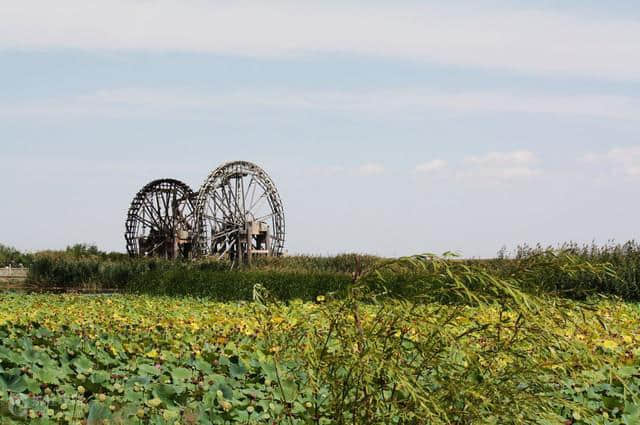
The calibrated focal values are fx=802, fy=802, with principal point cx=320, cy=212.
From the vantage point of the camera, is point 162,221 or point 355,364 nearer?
point 355,364

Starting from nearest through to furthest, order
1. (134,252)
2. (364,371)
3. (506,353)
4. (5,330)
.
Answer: (364,371)
(506,353)
(5,330)
(134,252)

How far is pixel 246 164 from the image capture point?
26812 millimetres

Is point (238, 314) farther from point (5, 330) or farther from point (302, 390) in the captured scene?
point (302, 390)

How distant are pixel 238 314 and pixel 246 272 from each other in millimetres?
9953

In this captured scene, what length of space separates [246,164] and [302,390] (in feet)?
76.3

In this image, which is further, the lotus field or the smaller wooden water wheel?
the smaller wooden water wheel

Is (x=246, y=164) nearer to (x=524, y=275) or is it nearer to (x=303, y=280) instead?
(x=303, y=280)

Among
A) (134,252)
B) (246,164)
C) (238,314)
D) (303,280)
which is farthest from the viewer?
(134,252)

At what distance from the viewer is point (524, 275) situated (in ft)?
10.1

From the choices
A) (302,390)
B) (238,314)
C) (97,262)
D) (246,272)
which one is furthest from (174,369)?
(97,262)

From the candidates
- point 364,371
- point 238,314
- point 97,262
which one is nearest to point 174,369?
point 364,371

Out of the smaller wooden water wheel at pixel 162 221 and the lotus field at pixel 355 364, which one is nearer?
the lotus field at pixel 355 364

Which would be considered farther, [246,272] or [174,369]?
[246,272]

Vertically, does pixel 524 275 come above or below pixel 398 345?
above
